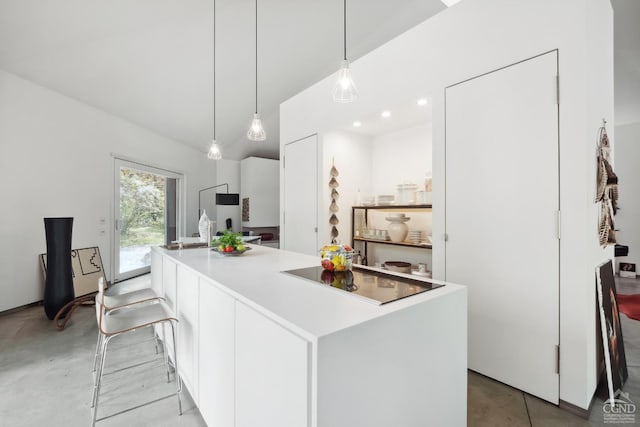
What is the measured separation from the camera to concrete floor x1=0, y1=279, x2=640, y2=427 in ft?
5.48

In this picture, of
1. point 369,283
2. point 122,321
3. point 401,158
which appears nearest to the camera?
point 369,283

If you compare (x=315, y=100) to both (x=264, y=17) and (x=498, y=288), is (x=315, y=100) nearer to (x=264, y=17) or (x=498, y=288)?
(x=264, y=17)

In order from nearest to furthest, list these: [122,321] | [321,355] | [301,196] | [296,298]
→ [321,355]
[296,298]
[122,321]
[301,196]

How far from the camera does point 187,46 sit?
342 cm

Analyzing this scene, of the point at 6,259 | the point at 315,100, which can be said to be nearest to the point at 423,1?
the point at 315,100

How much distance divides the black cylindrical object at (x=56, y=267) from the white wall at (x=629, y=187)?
8.56 m

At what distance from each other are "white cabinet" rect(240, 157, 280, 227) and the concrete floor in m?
4.42

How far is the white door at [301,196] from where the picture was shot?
3600 mm

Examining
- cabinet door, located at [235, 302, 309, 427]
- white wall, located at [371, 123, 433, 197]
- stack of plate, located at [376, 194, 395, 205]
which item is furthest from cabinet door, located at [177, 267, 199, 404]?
white wall, located at [371, 123, 433, 197]

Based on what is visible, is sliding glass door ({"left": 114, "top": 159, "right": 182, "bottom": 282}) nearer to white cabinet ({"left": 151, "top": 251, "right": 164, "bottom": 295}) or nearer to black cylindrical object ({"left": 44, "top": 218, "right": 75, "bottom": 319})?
black cylindrical object ({"left": 44, "top": 218, "right": 75, "bottom": 319})

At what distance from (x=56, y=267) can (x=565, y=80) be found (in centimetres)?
477

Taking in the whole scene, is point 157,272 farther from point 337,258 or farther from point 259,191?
point 259,191

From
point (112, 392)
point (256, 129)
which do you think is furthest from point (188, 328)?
point (256, 129)

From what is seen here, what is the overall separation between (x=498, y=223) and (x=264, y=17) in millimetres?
3153
